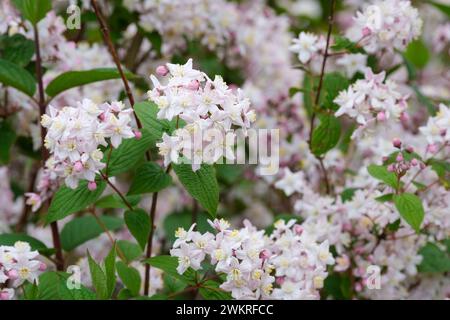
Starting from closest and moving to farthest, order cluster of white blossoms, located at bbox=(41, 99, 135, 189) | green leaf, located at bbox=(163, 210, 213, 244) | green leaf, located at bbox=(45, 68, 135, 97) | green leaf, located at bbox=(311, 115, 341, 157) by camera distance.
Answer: cluster of white blossoms, located at bbox=(41, 99, 135, 189) < green leaf, located at bbox=(45, 68, 135, 97) < green leaf, located at bbox=(311, 115, 341, 157) < green leaf, located at bbox=(163, 210, 213, 244)

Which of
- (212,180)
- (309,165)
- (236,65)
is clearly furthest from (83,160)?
(236,65)

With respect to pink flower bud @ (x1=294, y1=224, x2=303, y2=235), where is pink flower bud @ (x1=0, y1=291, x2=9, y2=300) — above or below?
below

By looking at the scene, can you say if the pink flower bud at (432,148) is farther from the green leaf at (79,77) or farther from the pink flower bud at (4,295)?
the pink flower bud at (4,295)

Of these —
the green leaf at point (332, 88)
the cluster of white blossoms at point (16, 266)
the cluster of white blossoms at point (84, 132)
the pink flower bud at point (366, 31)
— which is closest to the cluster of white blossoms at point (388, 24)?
the pink flower bud at point (366, 31)

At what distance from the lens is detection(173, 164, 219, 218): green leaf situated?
1337 mm

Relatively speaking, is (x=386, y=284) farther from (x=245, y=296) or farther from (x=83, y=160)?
(x=83, y=160)

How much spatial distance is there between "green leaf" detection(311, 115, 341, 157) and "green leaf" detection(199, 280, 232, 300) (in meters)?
0.48

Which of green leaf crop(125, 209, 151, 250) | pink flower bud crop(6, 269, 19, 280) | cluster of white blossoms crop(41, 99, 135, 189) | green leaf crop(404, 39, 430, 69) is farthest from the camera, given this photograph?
green leaf crop(404, 39, 430, 69)

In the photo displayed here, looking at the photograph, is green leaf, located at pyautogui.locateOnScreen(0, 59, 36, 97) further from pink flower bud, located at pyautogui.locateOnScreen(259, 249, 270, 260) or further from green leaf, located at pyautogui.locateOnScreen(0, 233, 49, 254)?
pink flower bud, located at pyautogui.locateOnScreen(259, 249, 270, 260)

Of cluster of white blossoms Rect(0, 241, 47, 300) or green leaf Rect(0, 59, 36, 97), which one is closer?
cluster of white blossoms Rect(0, 241, 47, 300)

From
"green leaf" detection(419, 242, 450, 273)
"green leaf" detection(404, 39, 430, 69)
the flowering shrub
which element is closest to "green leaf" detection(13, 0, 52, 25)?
the flowering shrub

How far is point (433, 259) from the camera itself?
5.98ft

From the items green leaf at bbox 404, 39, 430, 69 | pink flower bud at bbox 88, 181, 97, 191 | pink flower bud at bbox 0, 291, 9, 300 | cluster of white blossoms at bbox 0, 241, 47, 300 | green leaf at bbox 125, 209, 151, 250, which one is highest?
green leaf at bbox 404, 39, 430, 69

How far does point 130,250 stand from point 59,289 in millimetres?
338
